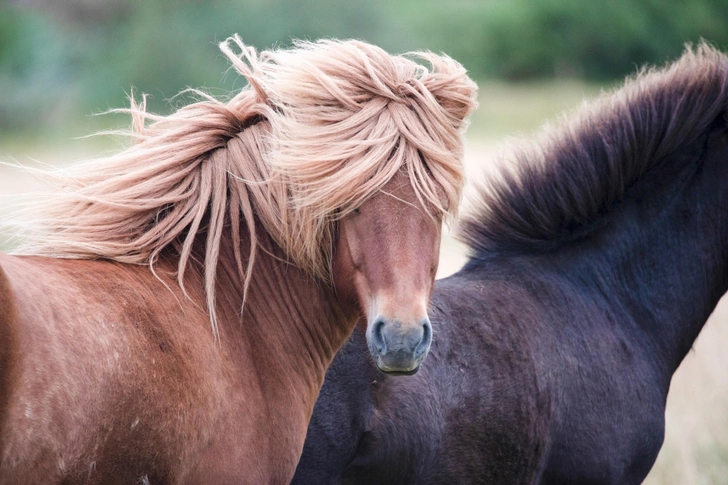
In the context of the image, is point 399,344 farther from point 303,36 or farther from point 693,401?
point 303,36

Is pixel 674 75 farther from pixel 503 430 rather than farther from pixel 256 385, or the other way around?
pixel 256 385

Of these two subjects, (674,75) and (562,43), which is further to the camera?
A: (562,43)

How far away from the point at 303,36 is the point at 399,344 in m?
21.2

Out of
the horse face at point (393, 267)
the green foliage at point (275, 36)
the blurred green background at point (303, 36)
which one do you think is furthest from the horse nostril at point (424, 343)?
the green foliage at point (275, 36)

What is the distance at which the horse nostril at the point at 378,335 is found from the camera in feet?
8.09

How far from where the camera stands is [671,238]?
13.6 feet

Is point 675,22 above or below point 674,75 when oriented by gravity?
above

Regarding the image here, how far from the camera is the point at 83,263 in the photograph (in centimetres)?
246

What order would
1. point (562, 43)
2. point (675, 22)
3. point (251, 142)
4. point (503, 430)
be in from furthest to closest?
point (562, 43), point (675, 22), point (503, 430), point (251, 142)

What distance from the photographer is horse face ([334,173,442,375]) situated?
8.05 feet

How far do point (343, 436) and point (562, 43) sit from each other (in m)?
27.9

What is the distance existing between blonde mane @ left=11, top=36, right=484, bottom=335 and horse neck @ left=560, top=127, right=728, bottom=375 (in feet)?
5.38

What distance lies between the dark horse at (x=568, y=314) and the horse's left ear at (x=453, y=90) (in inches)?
40.3

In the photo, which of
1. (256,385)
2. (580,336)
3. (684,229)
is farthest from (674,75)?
(256,385)
